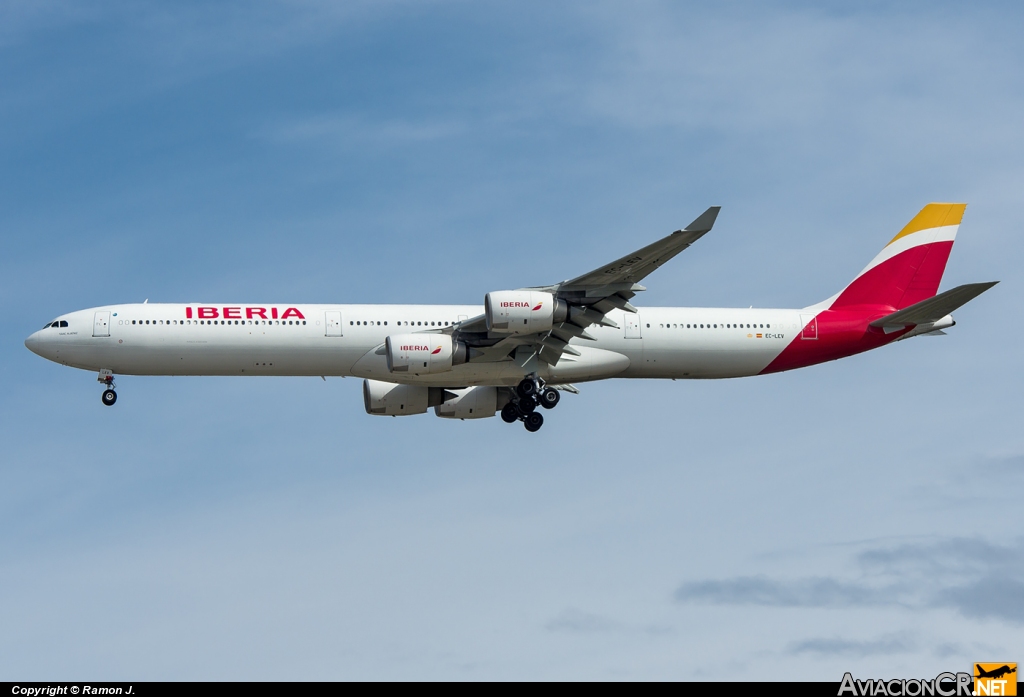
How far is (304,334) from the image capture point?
44.2 m

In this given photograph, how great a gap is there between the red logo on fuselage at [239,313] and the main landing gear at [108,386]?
3579 millimetres

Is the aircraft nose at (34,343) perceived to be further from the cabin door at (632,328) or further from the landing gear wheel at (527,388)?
the cabin door at (632,328)

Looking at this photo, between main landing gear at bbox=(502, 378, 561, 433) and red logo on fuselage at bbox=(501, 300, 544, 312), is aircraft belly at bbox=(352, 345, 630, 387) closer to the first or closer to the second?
main landing gear at bbox=(502, 378, 561, 433)

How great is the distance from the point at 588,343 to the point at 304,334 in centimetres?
994

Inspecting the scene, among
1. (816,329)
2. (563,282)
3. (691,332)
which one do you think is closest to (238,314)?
(563,282)

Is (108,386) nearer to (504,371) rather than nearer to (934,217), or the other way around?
(504,371)

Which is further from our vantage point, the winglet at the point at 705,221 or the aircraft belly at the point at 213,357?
the aircraft belly at the point at 213,357

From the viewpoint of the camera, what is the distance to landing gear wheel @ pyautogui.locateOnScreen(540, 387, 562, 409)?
46.2m

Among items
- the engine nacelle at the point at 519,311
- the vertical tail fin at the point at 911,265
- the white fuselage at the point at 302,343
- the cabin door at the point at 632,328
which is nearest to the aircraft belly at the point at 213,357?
the white fuselage at the point at 302,343

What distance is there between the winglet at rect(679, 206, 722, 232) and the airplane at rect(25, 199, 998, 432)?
3.94 feet

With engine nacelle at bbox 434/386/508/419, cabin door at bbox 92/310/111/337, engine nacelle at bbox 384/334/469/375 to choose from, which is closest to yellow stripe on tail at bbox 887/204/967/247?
engine nacelle at bbox 434/386/508/419

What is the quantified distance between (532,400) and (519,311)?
5.50 meters

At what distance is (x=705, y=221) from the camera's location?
124 feet

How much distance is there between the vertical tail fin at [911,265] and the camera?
50.1 meters
